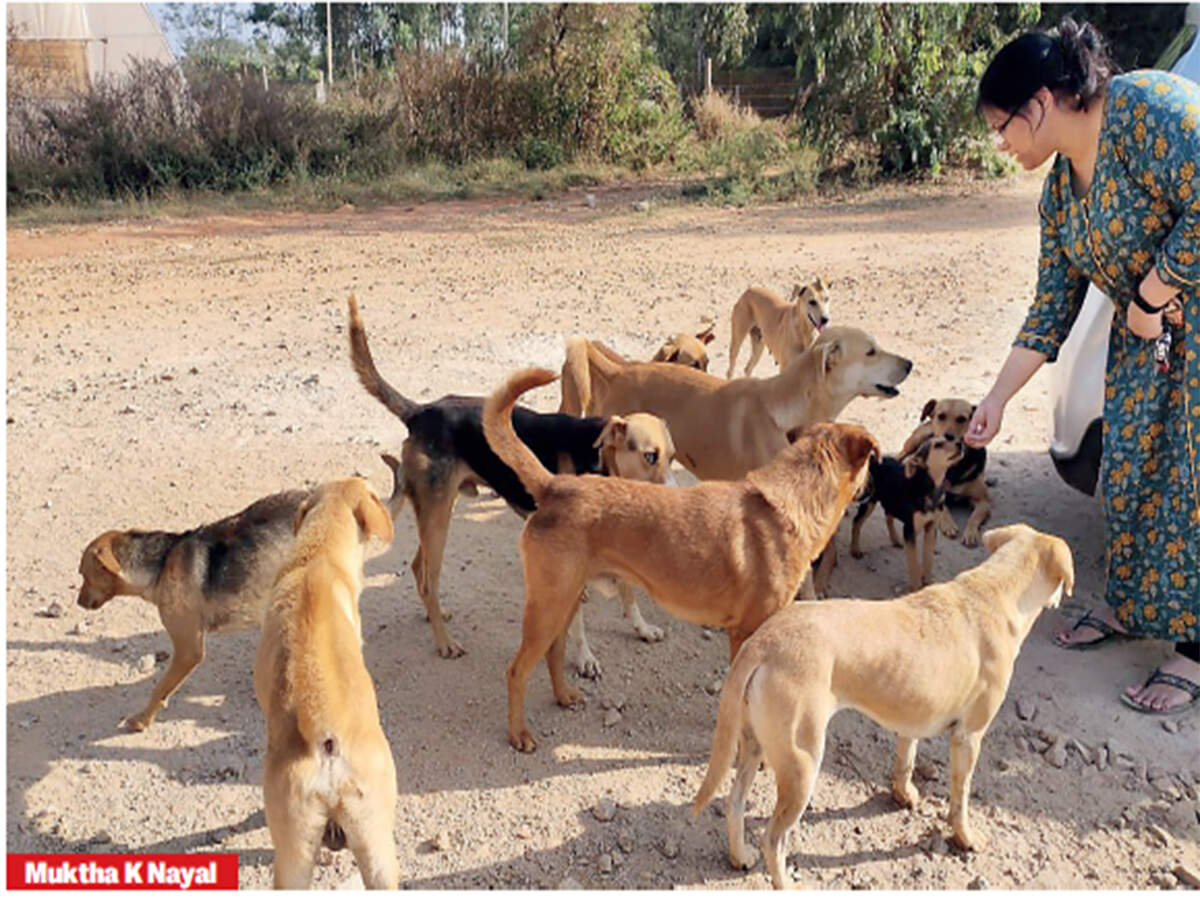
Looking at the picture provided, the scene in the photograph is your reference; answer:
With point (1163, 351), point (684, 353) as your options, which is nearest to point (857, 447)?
point (1163, 351)

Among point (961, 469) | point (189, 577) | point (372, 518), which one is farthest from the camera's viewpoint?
point (961, 469)

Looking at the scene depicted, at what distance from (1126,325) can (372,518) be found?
10.9 ft

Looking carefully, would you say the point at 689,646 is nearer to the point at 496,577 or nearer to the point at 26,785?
the point at 496,577

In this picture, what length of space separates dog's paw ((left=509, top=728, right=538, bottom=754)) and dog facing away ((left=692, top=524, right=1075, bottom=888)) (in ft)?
3.47

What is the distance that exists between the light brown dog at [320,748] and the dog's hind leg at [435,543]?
5.84 feet

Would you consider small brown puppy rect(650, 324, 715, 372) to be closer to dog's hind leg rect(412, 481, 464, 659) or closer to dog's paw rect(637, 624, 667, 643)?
dog's paw rect(637, 624, 667, 643)

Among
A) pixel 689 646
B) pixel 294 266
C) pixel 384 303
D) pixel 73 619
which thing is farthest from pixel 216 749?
pixel 294 266

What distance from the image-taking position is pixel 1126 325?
182 inches

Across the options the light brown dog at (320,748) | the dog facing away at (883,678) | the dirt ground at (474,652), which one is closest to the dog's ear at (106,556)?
the dirt ground at (474,652)

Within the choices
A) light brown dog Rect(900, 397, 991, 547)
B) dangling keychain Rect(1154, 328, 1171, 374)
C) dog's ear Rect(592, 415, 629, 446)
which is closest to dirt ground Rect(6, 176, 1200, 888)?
light brown dog Rect(900, 397, 991, 547)

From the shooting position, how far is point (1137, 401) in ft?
15.2

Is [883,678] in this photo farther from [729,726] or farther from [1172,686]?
[1172,686]

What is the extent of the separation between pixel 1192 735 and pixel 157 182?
21.1m

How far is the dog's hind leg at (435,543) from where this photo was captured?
5371mm
